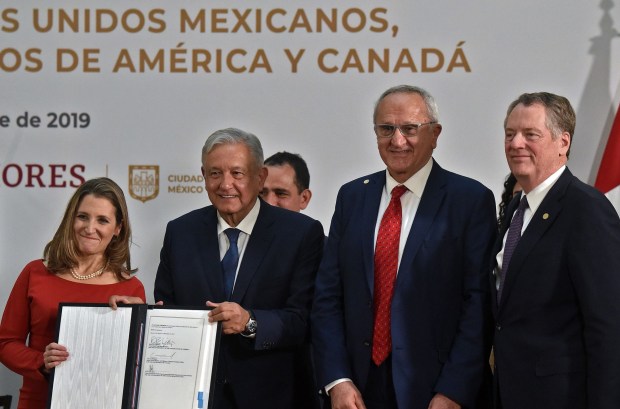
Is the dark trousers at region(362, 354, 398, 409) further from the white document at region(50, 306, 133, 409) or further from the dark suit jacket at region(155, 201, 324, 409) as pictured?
the white document at region(50, 306, 133, 409)

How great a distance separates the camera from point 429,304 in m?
2.77

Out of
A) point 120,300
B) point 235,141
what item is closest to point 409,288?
point 235,141

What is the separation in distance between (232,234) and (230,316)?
447 mm

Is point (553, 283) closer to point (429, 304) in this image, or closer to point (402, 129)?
point (429, 304)

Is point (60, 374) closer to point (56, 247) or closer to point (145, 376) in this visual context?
point (145, 376)

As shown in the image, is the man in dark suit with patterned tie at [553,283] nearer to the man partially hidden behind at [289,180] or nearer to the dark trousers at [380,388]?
the dark trousers at [380,388]

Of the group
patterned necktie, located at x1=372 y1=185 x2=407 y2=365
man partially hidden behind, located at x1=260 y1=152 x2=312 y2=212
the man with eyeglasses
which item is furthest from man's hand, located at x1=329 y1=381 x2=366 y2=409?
man partially hidden behind, located at x1=260 y1=152 x2=312 y2=212

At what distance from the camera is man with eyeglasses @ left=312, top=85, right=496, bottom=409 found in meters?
2.74

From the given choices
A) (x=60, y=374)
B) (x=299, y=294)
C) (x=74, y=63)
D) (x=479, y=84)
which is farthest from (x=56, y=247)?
(x=479, y=84)

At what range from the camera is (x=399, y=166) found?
9.43 feet

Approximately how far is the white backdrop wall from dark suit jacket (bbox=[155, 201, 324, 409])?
4.07 ft

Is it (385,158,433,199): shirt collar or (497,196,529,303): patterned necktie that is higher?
(385,158,433,199): shirt collar

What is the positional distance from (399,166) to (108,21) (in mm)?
2231

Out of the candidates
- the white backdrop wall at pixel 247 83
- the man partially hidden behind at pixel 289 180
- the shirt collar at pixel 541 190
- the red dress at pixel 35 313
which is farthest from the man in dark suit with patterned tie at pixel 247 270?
the white backdrop wall at pixel 247 83
